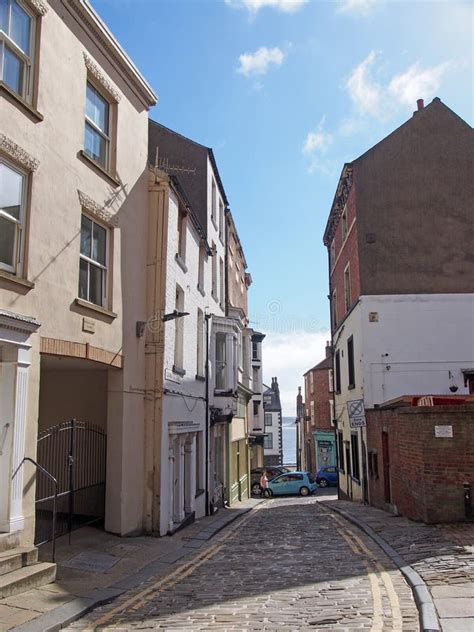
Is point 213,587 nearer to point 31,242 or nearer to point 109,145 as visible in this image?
point 31,242

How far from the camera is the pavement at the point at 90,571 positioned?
6.74 metres

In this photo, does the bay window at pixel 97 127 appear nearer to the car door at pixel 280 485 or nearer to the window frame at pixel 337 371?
the window frame at pixel 337 371

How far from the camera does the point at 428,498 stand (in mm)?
12273

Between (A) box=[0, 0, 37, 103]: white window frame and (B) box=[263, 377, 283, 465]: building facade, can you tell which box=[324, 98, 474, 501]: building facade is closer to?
(A) box=[0, 0, 37, 103]: white window frame

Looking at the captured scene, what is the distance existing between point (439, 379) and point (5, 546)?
16.0m

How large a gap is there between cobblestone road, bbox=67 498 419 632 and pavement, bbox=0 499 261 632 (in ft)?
0.93

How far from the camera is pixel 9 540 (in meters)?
8.09

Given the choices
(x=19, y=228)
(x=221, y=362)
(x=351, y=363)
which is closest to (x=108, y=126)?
(x=19, y=228)

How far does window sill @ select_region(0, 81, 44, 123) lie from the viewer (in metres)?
8.66

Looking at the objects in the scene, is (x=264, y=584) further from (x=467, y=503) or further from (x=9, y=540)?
(x=467, y=503)

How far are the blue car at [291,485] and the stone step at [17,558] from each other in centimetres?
2872

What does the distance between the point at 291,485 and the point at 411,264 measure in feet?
62.7

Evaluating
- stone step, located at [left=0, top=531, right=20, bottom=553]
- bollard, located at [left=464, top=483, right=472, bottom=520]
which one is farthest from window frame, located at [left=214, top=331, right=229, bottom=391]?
stone step, located at [left=0, top=531, right=20, bottom=553]

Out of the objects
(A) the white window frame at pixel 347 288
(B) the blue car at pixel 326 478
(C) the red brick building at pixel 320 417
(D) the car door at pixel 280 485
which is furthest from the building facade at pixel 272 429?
(A) the white window frame at pixel 347 288
